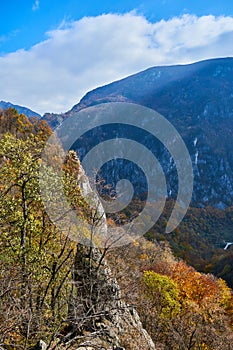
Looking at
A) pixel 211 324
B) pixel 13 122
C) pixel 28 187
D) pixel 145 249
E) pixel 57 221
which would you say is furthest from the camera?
pixel 13 122

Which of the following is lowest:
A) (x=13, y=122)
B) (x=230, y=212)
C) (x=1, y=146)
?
(x=1, y=146)

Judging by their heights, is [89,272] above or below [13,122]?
below

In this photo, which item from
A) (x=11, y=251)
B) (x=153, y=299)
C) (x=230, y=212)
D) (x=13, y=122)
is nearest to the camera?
(x=11, y=251)

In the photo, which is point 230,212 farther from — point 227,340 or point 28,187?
point 28,187

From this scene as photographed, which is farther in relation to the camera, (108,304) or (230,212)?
(230,212)

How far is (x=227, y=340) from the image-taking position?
80.8ft

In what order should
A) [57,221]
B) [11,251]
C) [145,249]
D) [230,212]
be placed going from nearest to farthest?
[11,251] → [57,221] → [145,249] → [230,212]

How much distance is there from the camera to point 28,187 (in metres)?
12.4

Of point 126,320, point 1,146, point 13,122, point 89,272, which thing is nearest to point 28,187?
point 1,146

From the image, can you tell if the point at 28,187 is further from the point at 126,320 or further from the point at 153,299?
the point at 153,299

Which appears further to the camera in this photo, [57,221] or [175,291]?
[175,291]

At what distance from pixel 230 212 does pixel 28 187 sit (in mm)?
181237

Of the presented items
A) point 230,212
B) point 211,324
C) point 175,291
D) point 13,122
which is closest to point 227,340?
point 211,324

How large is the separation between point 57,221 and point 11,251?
2.47 meters
